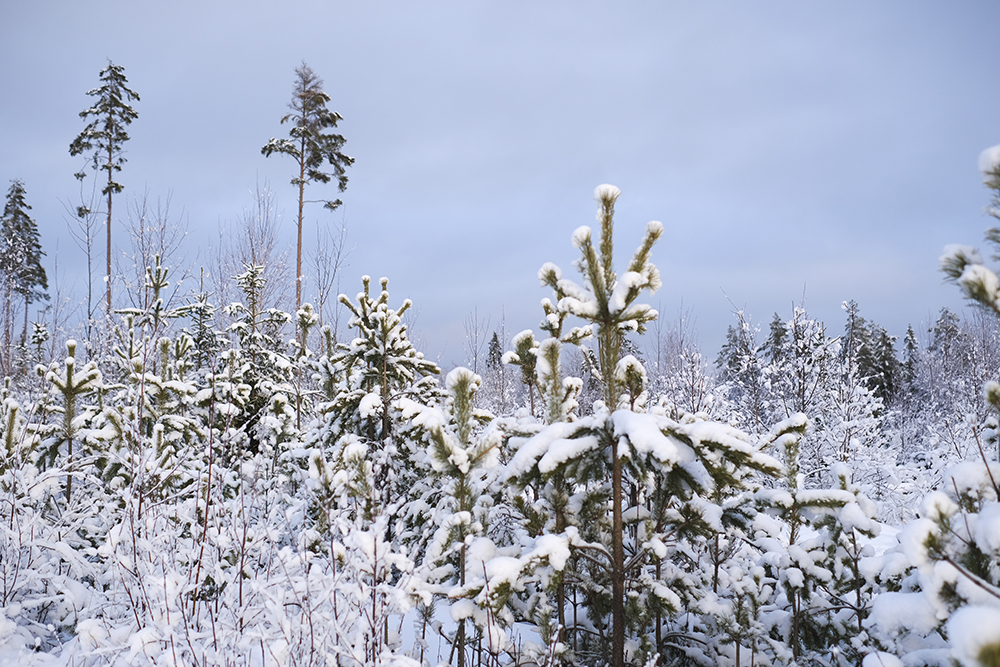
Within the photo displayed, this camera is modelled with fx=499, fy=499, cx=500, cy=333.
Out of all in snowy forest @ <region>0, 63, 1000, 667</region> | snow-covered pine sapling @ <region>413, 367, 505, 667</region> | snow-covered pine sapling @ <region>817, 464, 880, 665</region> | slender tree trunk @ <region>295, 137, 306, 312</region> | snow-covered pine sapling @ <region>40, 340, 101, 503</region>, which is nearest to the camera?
snowy forest @ <region>0, 63, 1000, 667</region>

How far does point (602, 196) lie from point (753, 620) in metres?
2.78

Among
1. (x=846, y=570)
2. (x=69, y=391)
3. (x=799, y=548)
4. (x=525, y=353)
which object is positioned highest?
(x=525, y=353)

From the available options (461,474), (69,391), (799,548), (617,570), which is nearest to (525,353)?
(461,474)

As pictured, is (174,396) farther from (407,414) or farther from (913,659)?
(913,659)

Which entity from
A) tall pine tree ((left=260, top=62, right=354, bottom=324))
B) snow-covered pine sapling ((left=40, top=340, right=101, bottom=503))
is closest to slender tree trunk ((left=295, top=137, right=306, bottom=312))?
tall pine tree ((left=260, top=62, right=354, bottom=324))

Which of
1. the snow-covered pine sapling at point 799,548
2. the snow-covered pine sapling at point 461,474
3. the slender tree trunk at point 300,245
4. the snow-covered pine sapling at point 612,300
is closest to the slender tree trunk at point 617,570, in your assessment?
the snow-covered pine sapling at point 612,300

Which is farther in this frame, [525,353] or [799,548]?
[525,353]

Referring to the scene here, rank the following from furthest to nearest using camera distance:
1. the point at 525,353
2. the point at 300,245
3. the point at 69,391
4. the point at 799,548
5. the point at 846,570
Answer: the point at 300,245 → the point at 69,391 → the point at 525,353 → the point at 846,570 → the point at 799,548

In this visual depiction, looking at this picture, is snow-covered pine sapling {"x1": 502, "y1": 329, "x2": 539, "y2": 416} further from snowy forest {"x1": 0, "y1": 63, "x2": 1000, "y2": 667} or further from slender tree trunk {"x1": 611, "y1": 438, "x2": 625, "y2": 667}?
slender tree trunk {"x1": 611, "y1": 438, "x2": 625, "y2": 667}

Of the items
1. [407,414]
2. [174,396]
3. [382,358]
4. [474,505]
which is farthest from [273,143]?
[474,505]

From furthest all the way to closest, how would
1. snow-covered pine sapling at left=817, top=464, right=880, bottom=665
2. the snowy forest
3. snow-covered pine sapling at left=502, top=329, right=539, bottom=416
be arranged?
1. snow-covered pine sapling at left=502, top=329, right=539, bottom=416
2. snow-covered pine sapling at left=817, top=464, right=880, bottom=665
3. the snowy forest

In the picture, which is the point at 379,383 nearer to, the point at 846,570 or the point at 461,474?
the point at 461,474

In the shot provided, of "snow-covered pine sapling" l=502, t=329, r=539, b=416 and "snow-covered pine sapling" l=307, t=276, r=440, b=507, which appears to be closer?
"snow-covered pine sapling" l=502, t=329, r=539, b=416

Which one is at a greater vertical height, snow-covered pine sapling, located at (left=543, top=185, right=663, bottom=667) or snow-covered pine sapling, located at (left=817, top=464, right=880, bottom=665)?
snow-covered pine sapling, located at (left=543, top=185, right=663, bottom=667)
